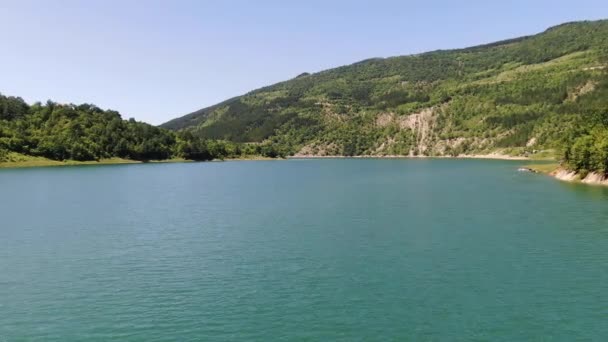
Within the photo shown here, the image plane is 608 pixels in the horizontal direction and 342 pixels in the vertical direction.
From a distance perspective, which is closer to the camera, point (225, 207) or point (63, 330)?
point (63, 330)

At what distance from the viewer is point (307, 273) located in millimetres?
45031

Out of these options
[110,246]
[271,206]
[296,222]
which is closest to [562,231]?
[296,222]

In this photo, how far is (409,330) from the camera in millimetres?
31875

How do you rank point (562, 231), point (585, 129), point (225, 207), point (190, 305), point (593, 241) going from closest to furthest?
point (190, 305) < point (593, 241) < point (562, 231) < point (225, 207) < point (585, 129)

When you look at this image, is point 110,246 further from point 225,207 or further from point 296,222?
point 225,207

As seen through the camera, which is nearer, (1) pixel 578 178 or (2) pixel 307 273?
(2) pixel 307 273

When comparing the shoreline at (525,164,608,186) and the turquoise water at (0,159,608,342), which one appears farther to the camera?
the shoreline at (525,164,608,186)

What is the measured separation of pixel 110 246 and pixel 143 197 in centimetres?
5492

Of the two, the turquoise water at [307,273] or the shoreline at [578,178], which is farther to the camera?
the shoreline at [578,178]

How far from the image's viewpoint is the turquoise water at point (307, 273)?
32719mm

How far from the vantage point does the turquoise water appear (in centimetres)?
3272

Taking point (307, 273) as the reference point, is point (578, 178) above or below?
above

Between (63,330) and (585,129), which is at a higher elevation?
(585,129)

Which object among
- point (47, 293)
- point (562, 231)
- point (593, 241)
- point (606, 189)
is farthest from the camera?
point (606, 189)
